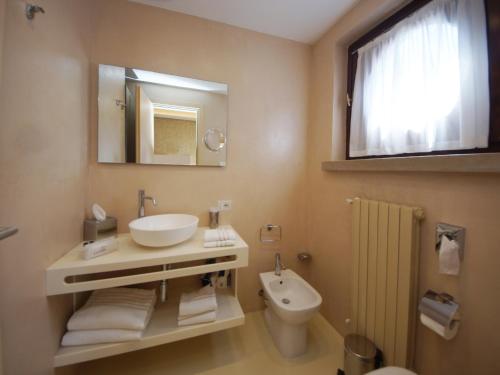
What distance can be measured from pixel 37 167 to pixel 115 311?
80 cm

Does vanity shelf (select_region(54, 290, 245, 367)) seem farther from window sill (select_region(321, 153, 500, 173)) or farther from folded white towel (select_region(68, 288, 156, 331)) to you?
window sill (select_region(321, 153, 500, 173))

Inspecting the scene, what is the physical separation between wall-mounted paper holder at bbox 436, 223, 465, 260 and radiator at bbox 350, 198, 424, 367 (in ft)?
0.28

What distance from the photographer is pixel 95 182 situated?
4.39 ft

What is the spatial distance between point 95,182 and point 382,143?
1.91m

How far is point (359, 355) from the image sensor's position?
111cm

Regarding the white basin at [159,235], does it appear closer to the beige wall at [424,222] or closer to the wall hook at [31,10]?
the wall hook at [31,10]

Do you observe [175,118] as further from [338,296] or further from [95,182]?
[338,296]

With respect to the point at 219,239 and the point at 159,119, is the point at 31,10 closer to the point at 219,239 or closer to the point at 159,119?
the point at 159,119

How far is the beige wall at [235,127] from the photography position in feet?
4.50

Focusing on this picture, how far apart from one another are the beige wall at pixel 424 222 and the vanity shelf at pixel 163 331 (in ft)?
2.83

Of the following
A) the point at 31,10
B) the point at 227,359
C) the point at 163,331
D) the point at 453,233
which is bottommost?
the point at 227,359


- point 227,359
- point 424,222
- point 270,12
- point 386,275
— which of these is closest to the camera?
point 424,222

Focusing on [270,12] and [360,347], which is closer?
[360,347]

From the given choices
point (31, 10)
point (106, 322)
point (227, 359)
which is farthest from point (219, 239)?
point (31, 10)
